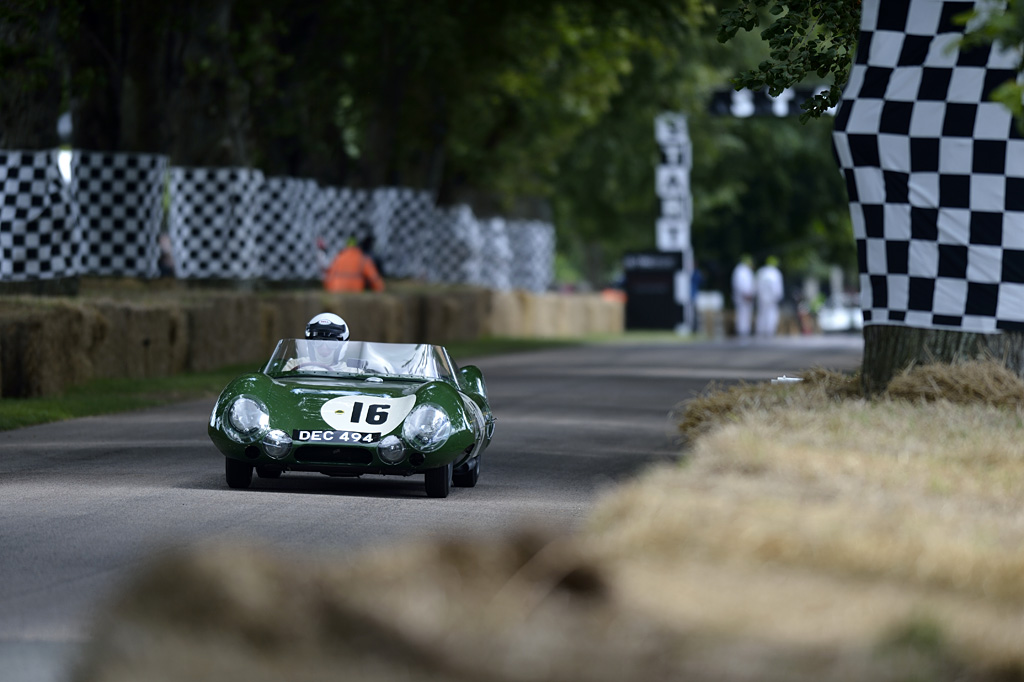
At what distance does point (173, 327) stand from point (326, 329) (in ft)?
31.4

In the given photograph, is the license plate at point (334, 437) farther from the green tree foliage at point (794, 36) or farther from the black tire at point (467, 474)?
the green tree foliage at point (794, 36)

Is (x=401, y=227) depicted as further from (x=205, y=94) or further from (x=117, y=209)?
(x=117, y=209)

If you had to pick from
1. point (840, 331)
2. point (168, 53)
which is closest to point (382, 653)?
point (168, 53)

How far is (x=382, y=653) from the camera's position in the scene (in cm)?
415

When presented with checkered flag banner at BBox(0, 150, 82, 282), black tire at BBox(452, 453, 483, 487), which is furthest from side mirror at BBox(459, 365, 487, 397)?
checkered flag banner at BBox(0, 150, 82, 282)

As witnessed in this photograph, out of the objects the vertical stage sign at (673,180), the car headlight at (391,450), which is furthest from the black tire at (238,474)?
the vertical stage sign at (673,180)

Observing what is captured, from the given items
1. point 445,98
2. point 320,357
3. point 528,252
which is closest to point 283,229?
point 445,98

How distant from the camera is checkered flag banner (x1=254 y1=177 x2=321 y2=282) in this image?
110 ft

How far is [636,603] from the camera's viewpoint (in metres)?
4.53

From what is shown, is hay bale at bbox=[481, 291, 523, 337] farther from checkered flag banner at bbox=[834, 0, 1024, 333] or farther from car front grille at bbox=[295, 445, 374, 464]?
car front grille at bbox=[295, 445, 374, 464]

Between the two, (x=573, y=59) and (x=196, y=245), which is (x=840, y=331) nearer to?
(x=573, y=59)

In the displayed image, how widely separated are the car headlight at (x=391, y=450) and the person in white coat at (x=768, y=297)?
3500 cm

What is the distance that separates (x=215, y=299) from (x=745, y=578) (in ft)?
61.2

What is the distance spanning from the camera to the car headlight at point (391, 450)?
34.3 ft
